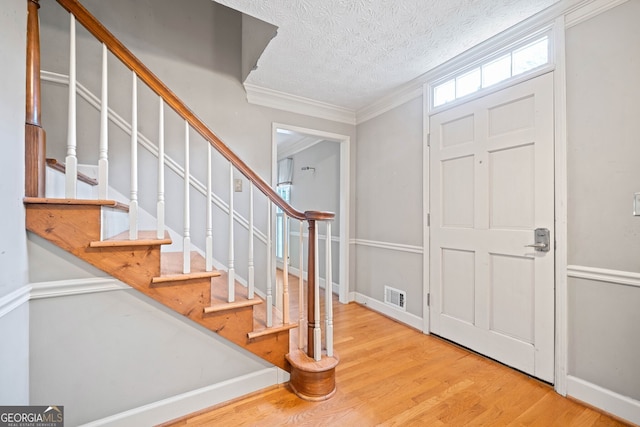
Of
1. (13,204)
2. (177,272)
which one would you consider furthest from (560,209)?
(13,204)

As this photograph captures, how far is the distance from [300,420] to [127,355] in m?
0.96

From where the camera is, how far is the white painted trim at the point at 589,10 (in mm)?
1519

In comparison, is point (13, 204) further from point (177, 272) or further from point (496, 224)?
point (496, 224)

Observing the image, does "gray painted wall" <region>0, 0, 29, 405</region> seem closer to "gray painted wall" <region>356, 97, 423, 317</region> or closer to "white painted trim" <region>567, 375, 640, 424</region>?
"gray painted wall" <region>356, 97, 423, 317</region>

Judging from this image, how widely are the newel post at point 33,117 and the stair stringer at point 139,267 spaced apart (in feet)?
0.36

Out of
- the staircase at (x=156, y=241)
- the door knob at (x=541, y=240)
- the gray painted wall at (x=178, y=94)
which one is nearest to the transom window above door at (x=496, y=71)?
the door knob at (x=541, y=240)

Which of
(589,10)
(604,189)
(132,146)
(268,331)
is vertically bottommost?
(268,331)

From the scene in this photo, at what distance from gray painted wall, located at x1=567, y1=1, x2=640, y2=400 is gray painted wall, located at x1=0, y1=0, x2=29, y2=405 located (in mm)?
2811

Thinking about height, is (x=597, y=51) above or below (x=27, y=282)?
above

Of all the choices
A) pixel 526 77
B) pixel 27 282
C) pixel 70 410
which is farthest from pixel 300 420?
pixel 526 77

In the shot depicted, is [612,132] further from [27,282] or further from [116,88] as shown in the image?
[116,88]

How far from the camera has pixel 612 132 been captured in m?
1.52

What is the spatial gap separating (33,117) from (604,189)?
114 inches

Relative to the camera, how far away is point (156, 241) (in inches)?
53.9
